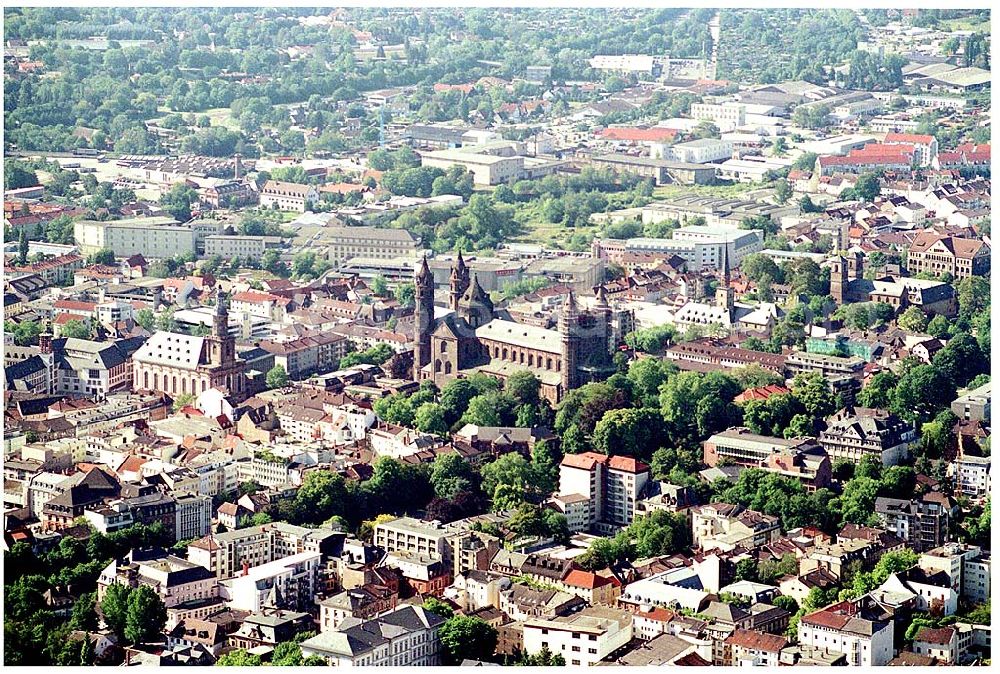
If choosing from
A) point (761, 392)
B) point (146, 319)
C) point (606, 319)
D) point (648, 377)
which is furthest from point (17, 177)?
point (761, 392)

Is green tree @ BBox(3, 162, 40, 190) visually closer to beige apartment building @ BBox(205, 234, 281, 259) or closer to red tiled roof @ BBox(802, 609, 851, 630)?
beige apartment building @ BBox(205, 234, 281, 259)

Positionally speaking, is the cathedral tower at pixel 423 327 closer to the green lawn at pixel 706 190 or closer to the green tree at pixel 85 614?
the green tree at pixel 85 614

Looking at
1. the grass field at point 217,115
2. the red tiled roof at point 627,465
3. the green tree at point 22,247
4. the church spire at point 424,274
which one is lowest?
the grass field at point 217,115

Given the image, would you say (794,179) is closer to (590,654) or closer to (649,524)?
(649,524)

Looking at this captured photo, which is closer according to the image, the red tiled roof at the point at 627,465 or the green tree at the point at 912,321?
the red tiled roof at the point at 627,465

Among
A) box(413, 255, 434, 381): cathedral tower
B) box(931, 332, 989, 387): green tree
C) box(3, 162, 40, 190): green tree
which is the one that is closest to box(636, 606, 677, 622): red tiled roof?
box(931, 332, 989, 387): green tree

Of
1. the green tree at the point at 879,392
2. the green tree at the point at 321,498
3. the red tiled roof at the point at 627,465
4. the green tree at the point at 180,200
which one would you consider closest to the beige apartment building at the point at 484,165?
the green tree at the point at 180,200
